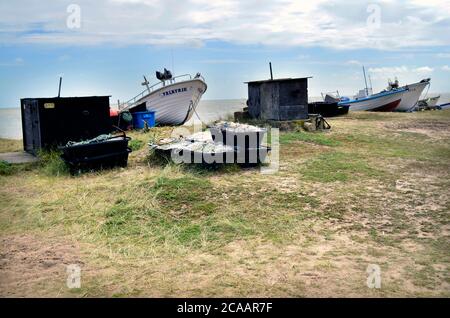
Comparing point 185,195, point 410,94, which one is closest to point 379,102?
point 410,94

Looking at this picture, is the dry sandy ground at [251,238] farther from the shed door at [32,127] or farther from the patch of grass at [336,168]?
the shed door at [32,127]

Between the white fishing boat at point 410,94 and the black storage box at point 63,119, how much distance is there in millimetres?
22266

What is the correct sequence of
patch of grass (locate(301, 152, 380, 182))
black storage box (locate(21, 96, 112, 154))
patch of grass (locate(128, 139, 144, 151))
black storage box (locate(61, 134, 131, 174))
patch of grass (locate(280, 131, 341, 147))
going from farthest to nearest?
1. patch of grass (locate(280, 131, 341, 147))
2. patch of grass (locate(128, 139, 144, 151))
3. black storage box (locate(21, 96, 112, 154))
4. black storage box (locate(61, 134, 131, 174))
5. patch of grass (locate(301, 152, 380, 182))

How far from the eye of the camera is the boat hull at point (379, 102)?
2831 cm

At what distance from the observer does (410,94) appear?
29.0 metres

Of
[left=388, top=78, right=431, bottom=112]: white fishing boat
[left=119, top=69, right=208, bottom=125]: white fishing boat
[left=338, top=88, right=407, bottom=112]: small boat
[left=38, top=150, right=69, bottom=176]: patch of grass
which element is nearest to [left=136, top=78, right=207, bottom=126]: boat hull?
[left=119, top=69, right=208, bottom=125]: white fishing boat

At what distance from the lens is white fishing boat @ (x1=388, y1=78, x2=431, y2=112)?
1128 inches

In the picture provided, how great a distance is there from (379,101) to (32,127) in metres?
22.7

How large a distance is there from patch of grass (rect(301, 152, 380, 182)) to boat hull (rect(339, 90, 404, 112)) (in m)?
17.7

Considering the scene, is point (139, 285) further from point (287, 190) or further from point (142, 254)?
point (287, 190)

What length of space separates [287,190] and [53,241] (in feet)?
14.5

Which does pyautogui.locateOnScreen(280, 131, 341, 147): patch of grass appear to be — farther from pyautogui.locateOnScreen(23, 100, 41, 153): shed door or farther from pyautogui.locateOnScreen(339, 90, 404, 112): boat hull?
pyautogui.locateOnScreen(339, 90, 404, 112): boat hull

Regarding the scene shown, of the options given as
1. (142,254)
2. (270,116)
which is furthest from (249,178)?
(270,116)

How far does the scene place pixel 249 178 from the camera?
9.47 m
